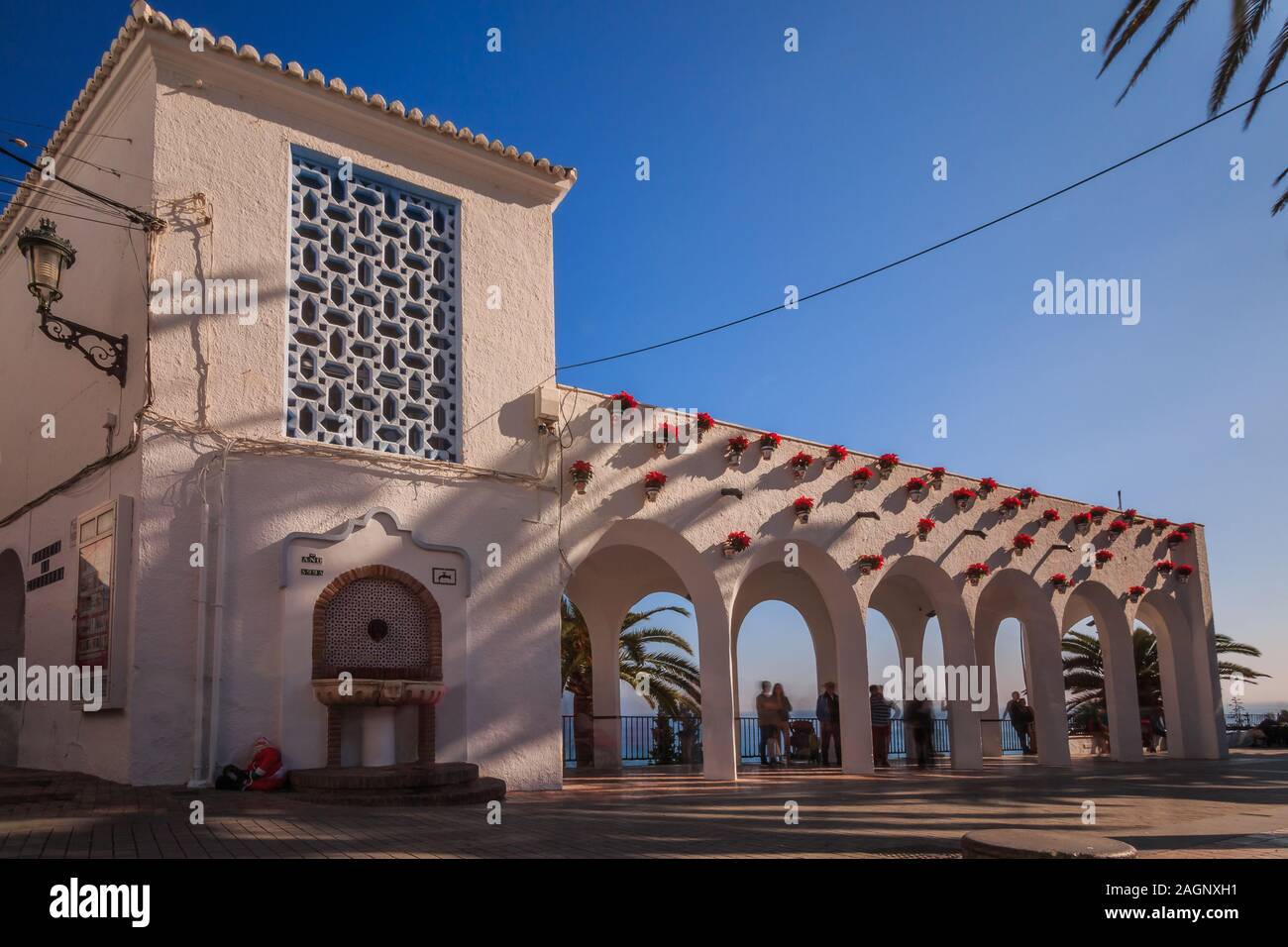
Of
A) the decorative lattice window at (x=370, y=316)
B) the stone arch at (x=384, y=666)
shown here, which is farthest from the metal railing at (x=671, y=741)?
the decorative lattice window at (x=370, y=316)

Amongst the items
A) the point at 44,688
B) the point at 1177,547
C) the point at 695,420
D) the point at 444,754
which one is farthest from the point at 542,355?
the point at 1177,547

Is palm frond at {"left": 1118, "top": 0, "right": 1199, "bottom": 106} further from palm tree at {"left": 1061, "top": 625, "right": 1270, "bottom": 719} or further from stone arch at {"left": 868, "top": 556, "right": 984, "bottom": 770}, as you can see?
palm tree at {"left": 1061, "top": 625, "right": 1270, "bottom": 719}

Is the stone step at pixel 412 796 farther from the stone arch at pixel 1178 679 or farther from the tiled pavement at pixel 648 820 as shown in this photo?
the stone arch at pixel 1178 679

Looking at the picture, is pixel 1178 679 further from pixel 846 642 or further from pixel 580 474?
pixel 580 474

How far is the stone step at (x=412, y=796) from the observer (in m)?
9.05

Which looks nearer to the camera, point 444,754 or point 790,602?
point 444,754

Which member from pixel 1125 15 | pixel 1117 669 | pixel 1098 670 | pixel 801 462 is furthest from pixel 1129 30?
pixel 1098 670

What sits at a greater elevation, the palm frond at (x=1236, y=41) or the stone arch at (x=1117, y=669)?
the palm frond at (x=1236, y=41)

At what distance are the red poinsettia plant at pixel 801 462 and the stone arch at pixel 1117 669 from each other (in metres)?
6.91

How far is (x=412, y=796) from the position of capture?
30.1 ft

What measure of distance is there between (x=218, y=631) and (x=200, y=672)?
0.40 metres

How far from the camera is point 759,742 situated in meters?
19.2
